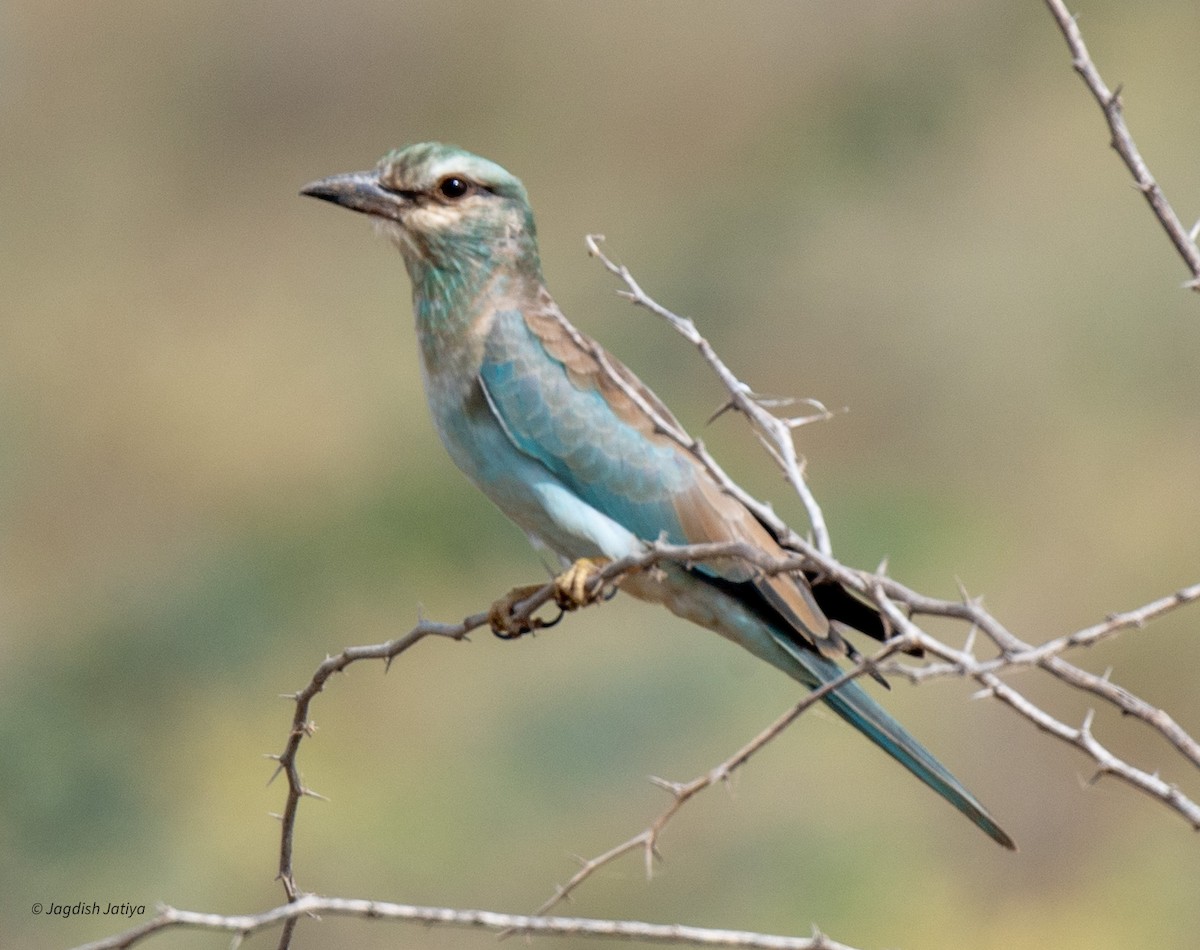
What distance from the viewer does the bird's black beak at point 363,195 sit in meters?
2.79

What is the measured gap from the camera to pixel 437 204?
112 inches

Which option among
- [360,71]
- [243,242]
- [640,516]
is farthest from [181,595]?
[640,516]

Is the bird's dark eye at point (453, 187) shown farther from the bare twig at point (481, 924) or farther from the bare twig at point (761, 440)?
the bare twig at point (481, 924)

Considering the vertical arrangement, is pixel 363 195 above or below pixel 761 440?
above

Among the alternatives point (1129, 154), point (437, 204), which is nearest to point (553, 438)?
point (437, 204)

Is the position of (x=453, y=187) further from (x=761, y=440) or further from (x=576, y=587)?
(x=761, y=440)

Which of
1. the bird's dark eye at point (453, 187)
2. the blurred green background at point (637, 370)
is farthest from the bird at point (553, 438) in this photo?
the blurred green background at point (637, 370)

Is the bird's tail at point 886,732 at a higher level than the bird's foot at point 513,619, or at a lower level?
lower

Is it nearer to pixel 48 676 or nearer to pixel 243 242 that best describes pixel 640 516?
pixel 48 676

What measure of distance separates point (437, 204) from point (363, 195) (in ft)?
0.36

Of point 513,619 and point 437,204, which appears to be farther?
point 437,204

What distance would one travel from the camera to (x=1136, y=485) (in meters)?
7.25

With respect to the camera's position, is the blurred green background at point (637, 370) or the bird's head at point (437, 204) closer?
the bird's head at point (437, 204)

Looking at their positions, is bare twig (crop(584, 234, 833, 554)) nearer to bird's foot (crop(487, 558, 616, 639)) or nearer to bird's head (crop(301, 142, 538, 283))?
bird's foot (crop(487, 558, 616, 639))
